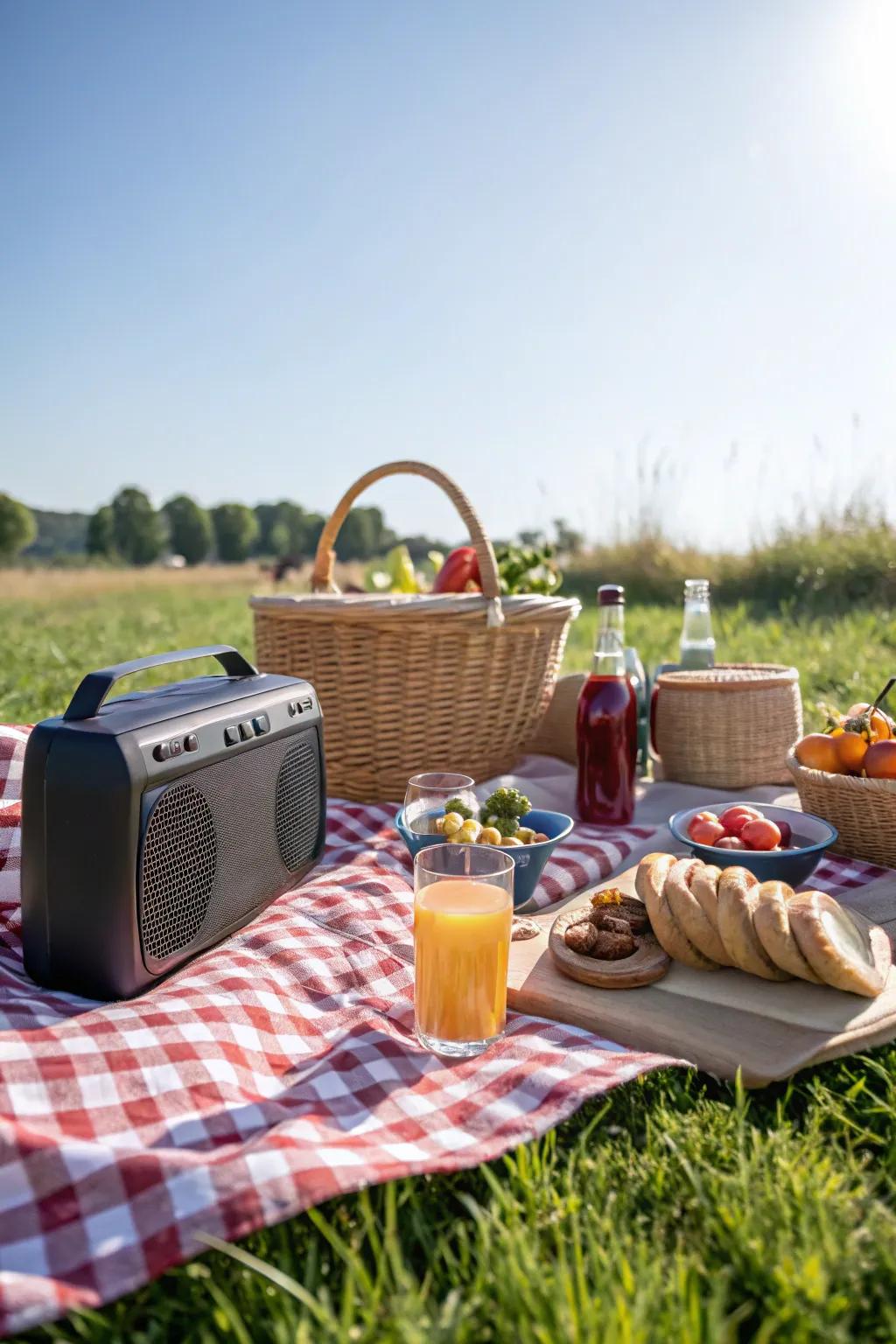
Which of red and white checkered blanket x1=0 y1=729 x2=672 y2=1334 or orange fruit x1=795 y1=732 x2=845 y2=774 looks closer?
red and white checkered blanket x1=0 y1=729 x2=672 y2=1334

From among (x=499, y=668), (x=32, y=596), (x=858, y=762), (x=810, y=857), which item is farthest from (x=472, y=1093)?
(x=32, y=596)

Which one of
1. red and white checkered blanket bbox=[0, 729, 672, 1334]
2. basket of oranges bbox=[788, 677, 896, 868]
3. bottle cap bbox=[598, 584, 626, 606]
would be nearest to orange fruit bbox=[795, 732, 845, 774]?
basket of oranges bbox=[788, 677, 896, 868]

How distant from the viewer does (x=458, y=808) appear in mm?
1712

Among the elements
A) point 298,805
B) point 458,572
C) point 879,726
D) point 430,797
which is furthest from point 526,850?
point 458,572

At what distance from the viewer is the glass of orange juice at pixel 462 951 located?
127 centimetres

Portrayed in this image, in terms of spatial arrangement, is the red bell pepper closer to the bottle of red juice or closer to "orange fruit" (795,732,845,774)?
the bottle of red juice

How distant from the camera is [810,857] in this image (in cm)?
174

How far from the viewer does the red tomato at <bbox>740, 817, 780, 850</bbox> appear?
174 cm

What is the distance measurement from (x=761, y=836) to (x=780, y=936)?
0.44 m

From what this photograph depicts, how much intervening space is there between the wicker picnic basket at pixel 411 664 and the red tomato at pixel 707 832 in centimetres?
72

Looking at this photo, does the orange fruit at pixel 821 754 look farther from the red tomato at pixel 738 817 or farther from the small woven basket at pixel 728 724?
the small woven basket at pixel 728 724

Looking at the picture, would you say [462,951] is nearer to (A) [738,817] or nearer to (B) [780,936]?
(B) [780,936]

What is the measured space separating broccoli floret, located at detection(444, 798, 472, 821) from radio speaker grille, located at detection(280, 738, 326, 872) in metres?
0.28

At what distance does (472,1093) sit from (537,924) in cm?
54
